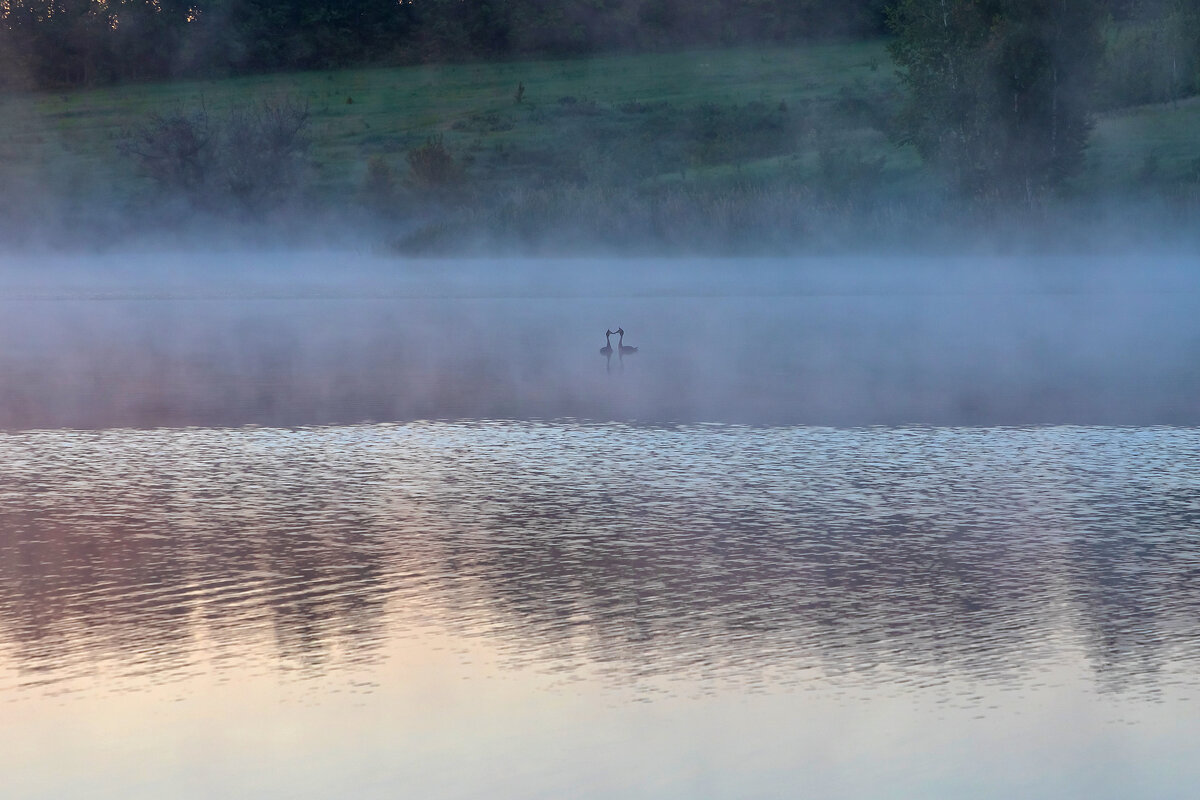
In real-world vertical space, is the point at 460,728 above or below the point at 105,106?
below

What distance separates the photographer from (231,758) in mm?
4738

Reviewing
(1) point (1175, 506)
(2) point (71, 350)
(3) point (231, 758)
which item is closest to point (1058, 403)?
(1) point (1175, 506)

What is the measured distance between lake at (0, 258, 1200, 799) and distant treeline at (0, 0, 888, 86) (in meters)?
67.4

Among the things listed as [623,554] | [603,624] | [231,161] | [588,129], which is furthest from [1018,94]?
[603,624]

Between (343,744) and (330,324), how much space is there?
16.3m

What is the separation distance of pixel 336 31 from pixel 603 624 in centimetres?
7695

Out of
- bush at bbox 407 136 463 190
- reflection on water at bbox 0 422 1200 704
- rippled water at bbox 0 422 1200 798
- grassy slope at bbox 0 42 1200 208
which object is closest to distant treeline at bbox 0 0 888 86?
grassy slope at bbox 0 42 1200 208

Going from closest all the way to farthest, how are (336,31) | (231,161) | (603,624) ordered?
(603,624), (231,161), (336,31)

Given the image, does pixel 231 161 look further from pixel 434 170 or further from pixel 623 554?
pixel 623 554

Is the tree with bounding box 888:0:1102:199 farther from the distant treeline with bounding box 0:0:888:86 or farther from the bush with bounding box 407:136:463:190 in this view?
the distant treeline with bounding box 0:0:888:86

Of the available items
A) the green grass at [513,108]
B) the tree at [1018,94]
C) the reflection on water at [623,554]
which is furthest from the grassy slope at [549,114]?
the reflection on water at [623,554]

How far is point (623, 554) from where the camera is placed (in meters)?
7.22

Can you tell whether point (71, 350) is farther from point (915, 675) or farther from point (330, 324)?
A: point (915, 675)

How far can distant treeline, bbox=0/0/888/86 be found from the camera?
78.9 meters
